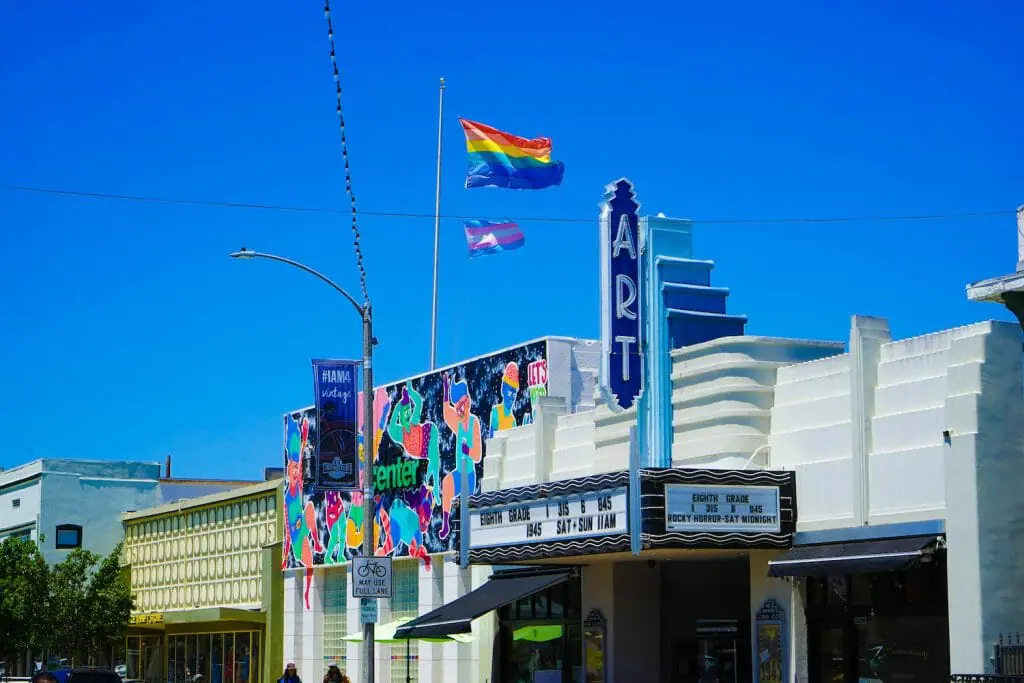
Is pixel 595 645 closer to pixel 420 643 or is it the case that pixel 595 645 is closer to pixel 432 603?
pixel 432 603

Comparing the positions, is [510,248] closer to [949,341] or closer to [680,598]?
[680,598]

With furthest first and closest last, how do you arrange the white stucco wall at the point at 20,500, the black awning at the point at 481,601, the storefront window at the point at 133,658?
the white stucco wall at the point at 20,500 → the storefront window at the point at 133,658 → the black awning at the point at 481,601

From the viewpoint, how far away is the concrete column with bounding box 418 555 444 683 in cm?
3731

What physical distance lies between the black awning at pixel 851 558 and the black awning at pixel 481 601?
7.12 metres

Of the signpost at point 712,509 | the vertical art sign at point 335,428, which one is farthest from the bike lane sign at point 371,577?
the signpost at point 712,509

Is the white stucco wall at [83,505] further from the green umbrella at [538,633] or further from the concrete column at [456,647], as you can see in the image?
the green umbrella at [538,633]

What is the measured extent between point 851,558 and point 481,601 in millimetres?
10816

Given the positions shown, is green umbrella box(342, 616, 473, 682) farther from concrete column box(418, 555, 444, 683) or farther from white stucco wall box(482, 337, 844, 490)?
white stucco wall box(482, 337, 844, 490)

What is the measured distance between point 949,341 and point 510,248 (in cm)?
1858

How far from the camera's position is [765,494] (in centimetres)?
2509

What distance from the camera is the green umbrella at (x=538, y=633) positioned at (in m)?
32.6

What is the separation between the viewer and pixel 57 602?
183ft

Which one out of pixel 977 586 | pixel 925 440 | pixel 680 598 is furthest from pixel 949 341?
pixel 680 598

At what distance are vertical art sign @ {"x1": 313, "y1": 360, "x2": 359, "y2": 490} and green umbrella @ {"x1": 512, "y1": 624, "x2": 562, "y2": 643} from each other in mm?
7969
